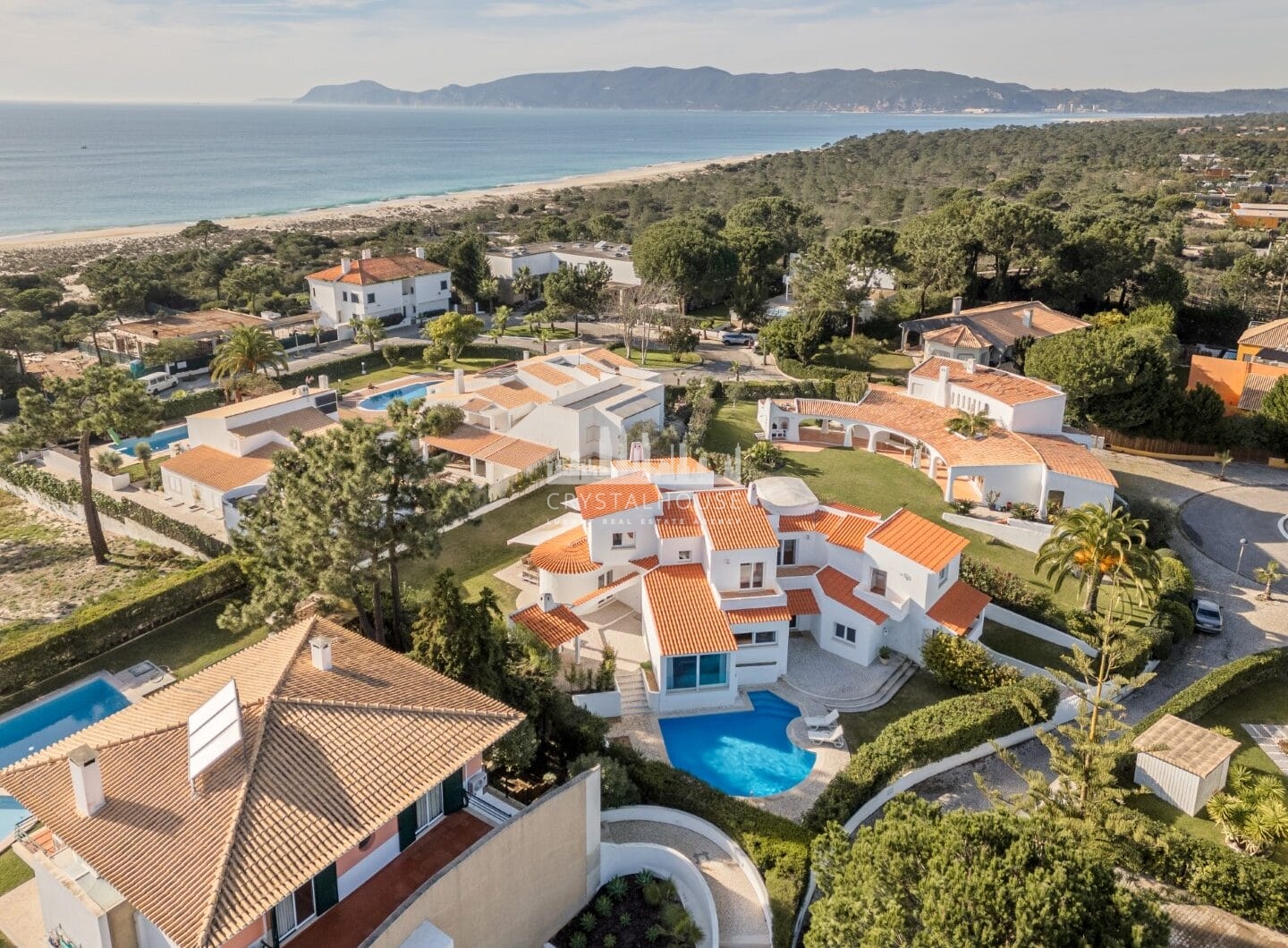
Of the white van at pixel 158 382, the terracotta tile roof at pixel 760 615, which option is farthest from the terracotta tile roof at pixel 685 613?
the white van at pixel 158 382

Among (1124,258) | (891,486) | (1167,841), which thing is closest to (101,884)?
(1167,841)

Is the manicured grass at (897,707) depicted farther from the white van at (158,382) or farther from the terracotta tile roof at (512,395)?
the white van at (158,382)

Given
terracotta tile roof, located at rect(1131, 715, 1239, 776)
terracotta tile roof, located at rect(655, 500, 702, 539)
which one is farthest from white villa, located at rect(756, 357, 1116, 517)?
terracotta tile roof, located at rect(1131, 715, 1239, 776)

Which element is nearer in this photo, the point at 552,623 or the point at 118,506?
the point at 552,623

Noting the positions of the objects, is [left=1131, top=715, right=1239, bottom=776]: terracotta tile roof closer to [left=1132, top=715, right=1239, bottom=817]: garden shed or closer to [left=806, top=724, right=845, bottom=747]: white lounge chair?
[left=1132, top=715, right=1239, bottom=817]: garden shed

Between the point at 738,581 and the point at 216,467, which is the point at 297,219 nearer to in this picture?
the point at 216,467

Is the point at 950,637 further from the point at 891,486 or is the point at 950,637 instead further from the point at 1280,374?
the point at 1280,374

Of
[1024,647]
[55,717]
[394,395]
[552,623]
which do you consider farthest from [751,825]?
[394,395]
